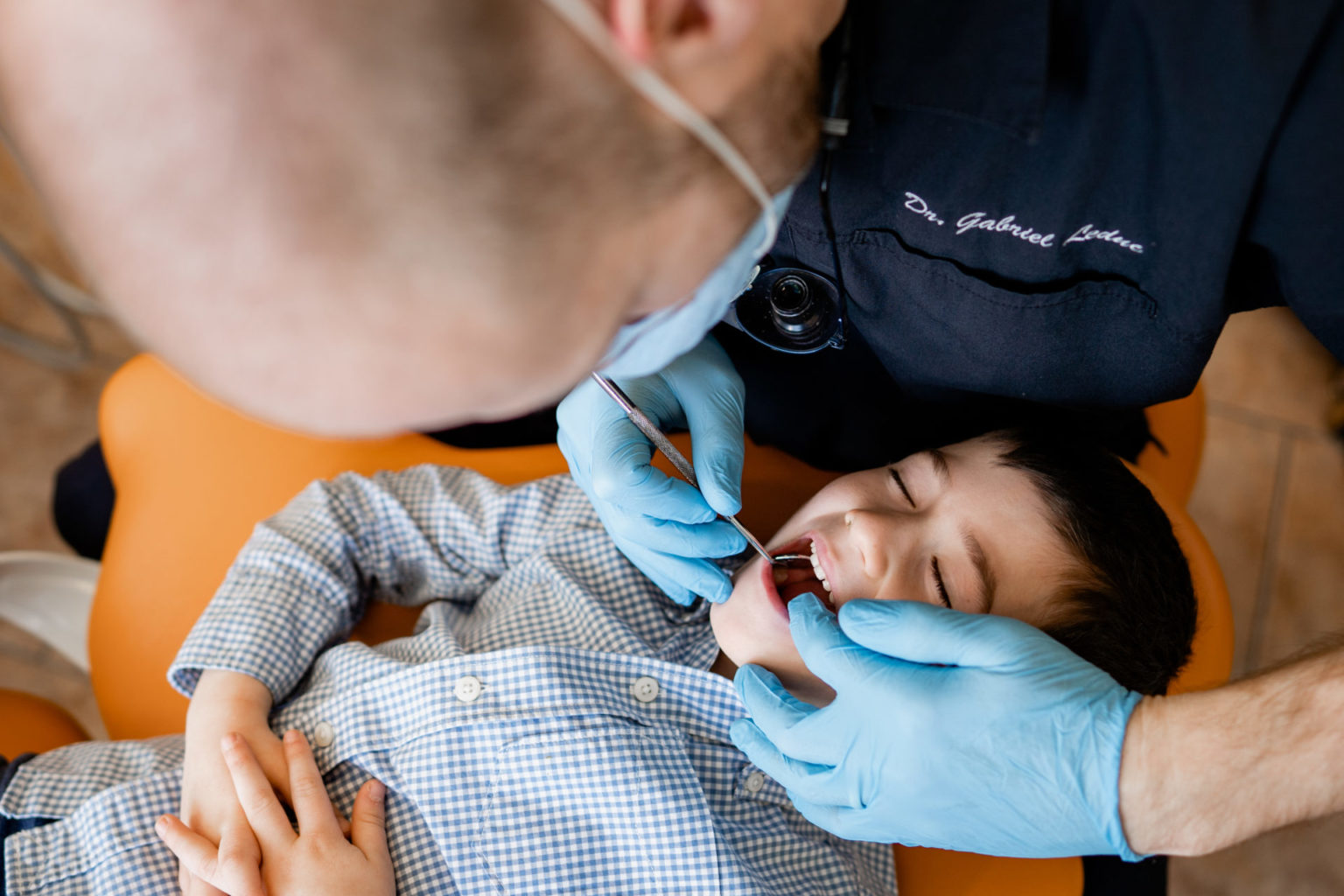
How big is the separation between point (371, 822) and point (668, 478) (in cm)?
54

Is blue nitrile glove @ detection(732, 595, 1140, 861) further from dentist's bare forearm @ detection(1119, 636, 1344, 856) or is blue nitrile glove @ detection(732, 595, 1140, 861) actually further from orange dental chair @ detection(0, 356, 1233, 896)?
orange dental chair @ detection(0, 356, 1233, 896)

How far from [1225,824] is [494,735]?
0.78m

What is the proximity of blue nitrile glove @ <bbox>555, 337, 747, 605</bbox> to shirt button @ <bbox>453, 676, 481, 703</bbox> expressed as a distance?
26cm

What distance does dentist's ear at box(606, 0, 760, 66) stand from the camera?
0.50 metres

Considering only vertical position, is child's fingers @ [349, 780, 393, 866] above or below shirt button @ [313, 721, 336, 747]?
below

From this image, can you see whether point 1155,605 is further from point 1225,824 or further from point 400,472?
point 400,472

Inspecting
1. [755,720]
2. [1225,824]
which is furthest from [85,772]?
[1225,824]

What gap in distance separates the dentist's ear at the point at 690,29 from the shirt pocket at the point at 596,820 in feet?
2.71

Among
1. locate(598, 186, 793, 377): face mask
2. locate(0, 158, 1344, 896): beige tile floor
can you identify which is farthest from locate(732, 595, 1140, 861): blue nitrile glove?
locate(0, 158, 1344, 896): beige tile floor

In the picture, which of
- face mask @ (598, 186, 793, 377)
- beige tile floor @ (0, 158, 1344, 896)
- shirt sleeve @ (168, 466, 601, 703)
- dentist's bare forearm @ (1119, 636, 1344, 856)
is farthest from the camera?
beige tile floor @ (0, 158, 1344, 896)

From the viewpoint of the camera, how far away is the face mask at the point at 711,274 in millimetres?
477

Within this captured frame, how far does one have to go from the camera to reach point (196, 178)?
45cm

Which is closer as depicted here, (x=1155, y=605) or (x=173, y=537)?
(x=1155, y=605)

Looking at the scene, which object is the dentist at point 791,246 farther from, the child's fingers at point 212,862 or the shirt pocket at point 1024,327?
the child's fingers at point 212,862
